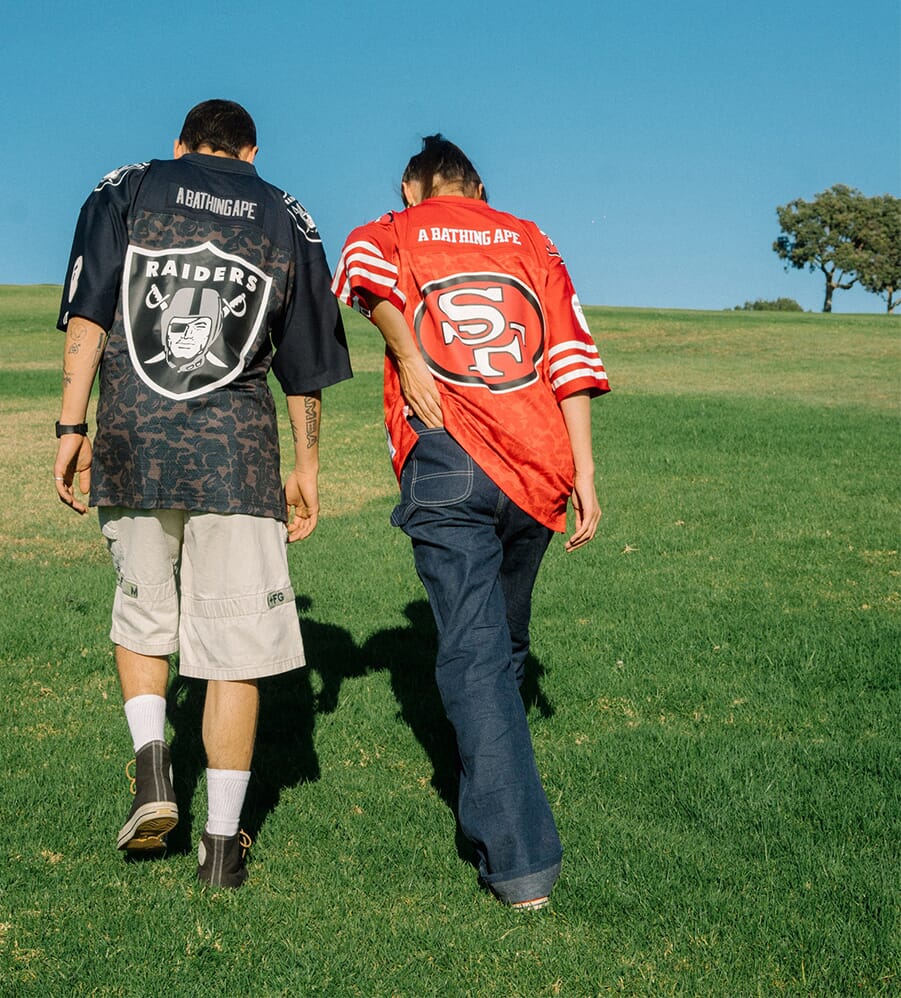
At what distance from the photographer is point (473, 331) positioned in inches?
139

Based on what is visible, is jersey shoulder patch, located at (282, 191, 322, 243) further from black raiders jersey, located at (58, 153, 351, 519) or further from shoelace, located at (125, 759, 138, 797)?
shoelace, located at (125, 759, 138, 797)

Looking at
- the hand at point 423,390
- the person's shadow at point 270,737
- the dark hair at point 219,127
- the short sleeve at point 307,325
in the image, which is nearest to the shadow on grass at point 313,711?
the person's shadow at point 270,737

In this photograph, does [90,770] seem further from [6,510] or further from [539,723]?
[6,510]

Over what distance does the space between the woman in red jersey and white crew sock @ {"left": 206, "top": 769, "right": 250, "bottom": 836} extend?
73 cm

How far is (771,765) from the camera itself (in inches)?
174

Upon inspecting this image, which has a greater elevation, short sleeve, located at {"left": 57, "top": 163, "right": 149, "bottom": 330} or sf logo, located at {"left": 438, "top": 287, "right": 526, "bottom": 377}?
short sleeve, located at {"left": 57, "top": 163, "right": 149, "bottom": 330}

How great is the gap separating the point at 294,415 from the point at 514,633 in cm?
114

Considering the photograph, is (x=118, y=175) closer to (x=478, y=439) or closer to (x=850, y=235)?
(x=478, y=439)

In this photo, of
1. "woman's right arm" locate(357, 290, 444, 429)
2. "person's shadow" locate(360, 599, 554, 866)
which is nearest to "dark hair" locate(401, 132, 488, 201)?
"woman's right arm" locate(357, 290, 444, 429)

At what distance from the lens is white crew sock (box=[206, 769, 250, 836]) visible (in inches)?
139

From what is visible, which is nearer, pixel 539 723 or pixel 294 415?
pixel 294 415

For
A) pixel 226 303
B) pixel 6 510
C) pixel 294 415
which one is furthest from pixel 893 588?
pixel 6 510

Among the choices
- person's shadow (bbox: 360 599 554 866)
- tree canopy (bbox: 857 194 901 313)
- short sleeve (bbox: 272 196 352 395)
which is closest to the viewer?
short sleeve (bbox: 272 196 352 395)

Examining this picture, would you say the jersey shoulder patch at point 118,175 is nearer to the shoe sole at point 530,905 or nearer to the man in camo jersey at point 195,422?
the man in camo jersey at point 195,422
